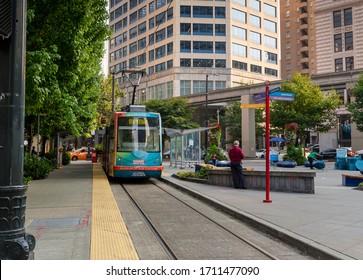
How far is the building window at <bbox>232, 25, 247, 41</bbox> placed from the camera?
72.8 m

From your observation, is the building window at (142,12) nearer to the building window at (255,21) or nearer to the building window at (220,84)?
the building window at (255,21)

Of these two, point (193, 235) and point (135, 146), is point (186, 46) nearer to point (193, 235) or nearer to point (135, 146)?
point (135, 146)

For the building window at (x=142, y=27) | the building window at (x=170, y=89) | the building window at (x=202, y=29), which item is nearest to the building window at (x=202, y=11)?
the building window at (x=202, y=29)

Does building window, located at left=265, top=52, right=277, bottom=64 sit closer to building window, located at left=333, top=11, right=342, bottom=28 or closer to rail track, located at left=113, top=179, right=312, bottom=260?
building window, located at left=333, top=11, right=342, bottom=28

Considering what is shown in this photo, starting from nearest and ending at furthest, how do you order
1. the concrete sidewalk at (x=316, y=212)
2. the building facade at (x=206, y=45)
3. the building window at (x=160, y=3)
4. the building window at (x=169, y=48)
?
the concrete sidewalk at (x=316, y=212) < the building facade at (x=206, y=45) < the building window at (x=169, y=48) < the building window at (x=160, y=3)

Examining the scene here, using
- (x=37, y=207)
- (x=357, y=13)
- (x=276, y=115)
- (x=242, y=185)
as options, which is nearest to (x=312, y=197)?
(x=242, y=185)

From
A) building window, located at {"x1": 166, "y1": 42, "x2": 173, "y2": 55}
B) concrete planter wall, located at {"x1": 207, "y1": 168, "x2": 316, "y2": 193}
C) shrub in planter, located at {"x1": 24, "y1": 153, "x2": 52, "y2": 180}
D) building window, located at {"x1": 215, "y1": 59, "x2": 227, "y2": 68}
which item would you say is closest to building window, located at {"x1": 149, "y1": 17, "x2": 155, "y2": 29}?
building window, located at {"x1": 166, "y1": 42, "x2": 173, "y2": 55}

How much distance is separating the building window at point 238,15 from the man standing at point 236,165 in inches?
2517

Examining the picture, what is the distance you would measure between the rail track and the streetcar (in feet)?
16.9

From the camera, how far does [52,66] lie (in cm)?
959

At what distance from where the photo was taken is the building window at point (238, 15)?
238 feet

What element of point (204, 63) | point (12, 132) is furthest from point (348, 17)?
point (12, 132)

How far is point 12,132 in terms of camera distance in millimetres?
4414

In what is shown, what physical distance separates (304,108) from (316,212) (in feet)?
91.9
